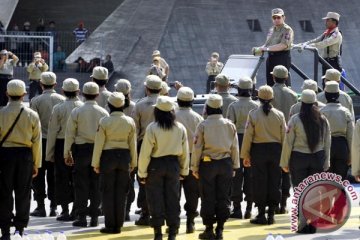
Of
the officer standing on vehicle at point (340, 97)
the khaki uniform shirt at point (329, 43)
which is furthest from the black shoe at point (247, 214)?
the khaki uniform shirt at point (329, 43)

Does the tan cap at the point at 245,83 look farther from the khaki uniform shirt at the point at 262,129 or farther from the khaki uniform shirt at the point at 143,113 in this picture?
the khaki uniform shirt at the point at 143,113

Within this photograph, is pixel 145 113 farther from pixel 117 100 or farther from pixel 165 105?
pixel 165 105

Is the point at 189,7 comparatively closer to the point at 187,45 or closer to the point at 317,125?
the point at 187,45

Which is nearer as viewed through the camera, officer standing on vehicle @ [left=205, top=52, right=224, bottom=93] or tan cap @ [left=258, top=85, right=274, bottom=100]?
tan cap @ [left=258, top=85, right=274, bottom=100]

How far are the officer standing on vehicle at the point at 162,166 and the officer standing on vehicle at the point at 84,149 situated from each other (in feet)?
5.51

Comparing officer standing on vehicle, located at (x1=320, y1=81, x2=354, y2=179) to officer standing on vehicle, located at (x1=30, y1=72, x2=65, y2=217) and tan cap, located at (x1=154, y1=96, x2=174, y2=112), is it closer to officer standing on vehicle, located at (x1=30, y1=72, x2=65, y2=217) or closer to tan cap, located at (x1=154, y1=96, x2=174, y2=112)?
tan cap, located at (x1=154, y1=96, x2=174, y2=112)

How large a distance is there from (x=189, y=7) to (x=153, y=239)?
22.2 meters

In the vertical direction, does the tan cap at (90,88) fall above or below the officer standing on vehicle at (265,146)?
above

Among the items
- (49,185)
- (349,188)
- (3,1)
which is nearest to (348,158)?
(349,188)

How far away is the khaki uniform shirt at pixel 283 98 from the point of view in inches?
725

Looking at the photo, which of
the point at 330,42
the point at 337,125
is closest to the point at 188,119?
the point at 337,125

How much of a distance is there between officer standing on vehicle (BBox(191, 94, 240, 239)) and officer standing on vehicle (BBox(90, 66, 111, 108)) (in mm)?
2687

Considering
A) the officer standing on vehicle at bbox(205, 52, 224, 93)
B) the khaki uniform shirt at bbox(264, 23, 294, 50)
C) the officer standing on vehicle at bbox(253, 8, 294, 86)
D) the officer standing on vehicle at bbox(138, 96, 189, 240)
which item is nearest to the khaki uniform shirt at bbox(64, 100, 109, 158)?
the officer standing on vehicle at bbox(138, 96, 189, 240)

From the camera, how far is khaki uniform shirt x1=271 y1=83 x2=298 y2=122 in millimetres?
18422
